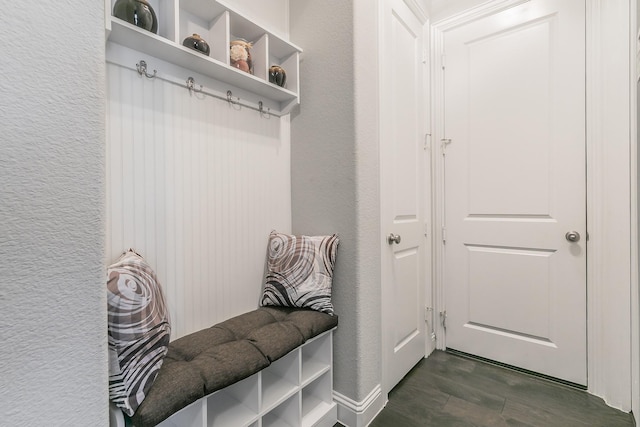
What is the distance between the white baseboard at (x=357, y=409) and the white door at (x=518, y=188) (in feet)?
2.96

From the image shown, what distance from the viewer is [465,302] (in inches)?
79.5

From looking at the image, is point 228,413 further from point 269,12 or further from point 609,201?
point 609,201

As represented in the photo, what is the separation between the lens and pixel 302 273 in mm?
1407

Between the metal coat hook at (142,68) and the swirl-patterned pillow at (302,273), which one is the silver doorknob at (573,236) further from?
the metal coat hook at (142,68)

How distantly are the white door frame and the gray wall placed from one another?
1.19 metres

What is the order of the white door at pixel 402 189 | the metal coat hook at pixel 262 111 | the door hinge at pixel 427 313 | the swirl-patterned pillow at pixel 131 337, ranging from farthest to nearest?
the door hinge at pixel 427 313, the white door at pixel 402 189, the metal coat hook at pixel 262 111, the swirl-patterned pillow at pixel 131 337

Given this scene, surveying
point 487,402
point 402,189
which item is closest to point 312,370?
point 487,402

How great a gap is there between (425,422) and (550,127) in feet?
5.82

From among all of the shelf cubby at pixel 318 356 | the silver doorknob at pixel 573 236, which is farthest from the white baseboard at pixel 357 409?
the silver doorknob at pixel 573 236

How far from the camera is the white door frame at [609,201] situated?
1.48 metres

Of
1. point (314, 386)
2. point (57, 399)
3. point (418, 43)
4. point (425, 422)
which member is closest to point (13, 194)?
point (57, 399)

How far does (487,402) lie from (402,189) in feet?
4.06

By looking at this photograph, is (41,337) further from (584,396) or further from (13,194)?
(584,396)

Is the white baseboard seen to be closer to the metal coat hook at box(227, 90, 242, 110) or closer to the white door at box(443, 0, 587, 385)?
the white door at box(443, 0, 587, 385)
